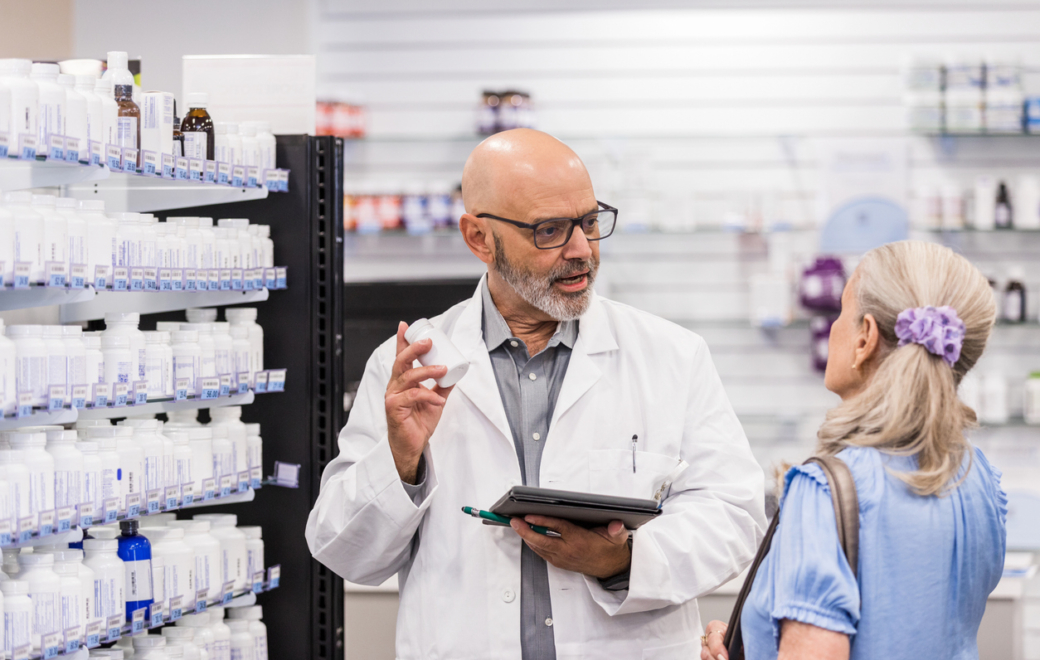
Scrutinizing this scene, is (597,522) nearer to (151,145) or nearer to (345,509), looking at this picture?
(345,509)

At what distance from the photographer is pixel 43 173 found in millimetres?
2154

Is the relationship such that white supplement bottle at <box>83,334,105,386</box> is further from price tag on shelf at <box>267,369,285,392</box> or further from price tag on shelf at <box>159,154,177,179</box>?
price tag on shelf at <box>267,369,285,392</box>

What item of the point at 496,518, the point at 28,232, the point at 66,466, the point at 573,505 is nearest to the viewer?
the point at 573,505

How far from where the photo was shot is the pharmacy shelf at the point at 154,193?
8.56ft

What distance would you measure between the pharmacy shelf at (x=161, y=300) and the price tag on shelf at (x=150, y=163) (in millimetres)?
449

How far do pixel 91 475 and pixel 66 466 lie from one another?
7cm

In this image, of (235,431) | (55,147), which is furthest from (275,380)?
(55,147)

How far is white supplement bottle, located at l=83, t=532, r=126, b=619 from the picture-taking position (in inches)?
84.2

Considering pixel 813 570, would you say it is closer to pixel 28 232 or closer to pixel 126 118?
pixel 28 232

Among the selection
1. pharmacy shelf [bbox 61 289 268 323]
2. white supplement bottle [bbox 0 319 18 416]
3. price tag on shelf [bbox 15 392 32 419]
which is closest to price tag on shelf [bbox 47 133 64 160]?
white supplement bottle [bbox 0 319 18 416]

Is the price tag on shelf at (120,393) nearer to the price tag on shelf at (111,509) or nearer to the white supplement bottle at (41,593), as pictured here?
the price tag on shelf at (111,509)

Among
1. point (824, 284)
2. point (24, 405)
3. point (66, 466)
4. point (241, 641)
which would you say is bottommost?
point (241, 641)

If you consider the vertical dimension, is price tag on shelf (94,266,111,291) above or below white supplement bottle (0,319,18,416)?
above

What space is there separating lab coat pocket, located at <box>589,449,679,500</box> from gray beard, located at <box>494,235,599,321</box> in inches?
12.2
